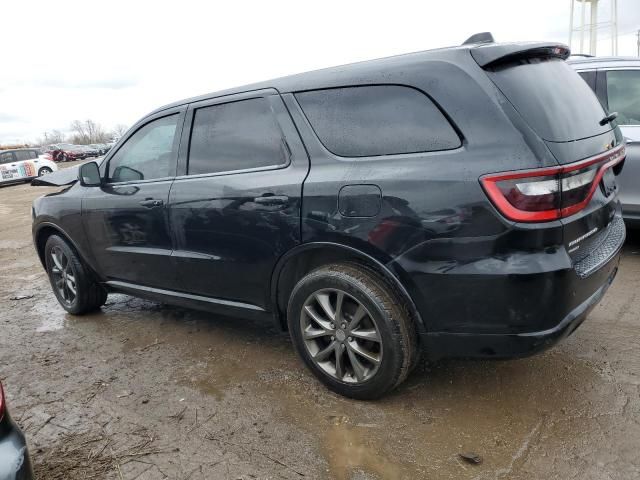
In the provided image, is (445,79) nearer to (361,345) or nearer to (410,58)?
(410,58)

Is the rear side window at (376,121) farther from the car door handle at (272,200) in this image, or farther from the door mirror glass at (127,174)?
the door mirror glass at (127,174)

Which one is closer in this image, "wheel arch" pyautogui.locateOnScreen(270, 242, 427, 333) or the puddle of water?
the puddle of water

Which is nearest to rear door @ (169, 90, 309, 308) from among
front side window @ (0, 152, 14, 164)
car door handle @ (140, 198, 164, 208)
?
car door handle @ (140, 198, 164, 208)

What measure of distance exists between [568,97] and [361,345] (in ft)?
5.46

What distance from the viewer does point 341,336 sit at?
2.74 meters

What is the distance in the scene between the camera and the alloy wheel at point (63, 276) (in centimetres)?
447

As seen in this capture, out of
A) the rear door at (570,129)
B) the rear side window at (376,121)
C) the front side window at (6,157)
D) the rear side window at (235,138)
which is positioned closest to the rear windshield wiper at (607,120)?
the rear door at (570,129)

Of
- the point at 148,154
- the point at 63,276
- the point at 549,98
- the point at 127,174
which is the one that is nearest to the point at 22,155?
the point at 63,276

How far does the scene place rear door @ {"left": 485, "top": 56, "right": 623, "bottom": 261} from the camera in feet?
7.33

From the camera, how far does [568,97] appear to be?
8.34 ft

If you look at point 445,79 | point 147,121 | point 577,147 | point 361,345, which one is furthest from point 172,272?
point 577,147

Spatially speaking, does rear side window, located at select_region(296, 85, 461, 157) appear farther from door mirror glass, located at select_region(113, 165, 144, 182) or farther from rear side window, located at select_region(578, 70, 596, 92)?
Answer: rear side window, located at select_region(578, 70, 596, 92)

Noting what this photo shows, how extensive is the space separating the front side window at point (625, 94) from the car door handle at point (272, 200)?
147 inches

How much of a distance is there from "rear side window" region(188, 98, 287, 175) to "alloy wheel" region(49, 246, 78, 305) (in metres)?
1.90
